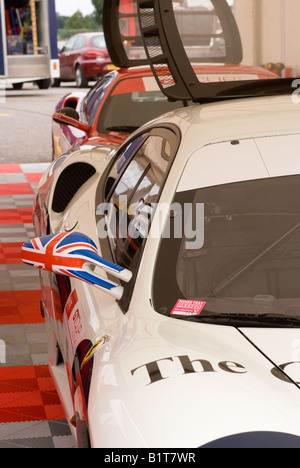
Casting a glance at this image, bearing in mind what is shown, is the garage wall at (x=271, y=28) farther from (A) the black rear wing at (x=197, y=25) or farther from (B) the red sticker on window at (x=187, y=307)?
(B) the red sticker on window at (x=187, y=307)

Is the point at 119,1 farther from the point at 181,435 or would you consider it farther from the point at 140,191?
the point at 181,435

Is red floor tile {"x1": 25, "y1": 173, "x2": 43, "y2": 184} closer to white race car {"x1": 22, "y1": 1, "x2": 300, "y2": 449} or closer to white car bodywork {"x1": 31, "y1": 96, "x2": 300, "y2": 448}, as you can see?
white race car {"x1": 22, "y1": 1, "x2": 300, "y2": 449}

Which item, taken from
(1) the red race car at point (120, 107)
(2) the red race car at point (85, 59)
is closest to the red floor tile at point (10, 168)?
(1) the red race car at point (120, 107)

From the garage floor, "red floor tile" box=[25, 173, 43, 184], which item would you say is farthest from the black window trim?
"red floor tile" box=[25, 173, 43, 184]

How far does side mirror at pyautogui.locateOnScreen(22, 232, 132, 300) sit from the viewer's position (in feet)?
7.73

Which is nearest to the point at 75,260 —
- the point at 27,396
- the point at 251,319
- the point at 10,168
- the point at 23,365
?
the point at 251,319

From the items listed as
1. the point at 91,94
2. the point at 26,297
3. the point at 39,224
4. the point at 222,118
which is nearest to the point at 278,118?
the point at 222,118

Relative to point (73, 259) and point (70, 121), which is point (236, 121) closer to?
point (73, 259)

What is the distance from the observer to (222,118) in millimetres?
2908

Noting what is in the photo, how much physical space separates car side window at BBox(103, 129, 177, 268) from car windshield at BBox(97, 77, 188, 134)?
3.19 m

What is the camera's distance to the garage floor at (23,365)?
365 cm

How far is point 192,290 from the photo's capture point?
255cm

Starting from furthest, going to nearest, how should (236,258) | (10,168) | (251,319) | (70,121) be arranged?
(10,168) → (70,121) → (236,258) → (251,319)

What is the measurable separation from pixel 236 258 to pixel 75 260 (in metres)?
0.59
